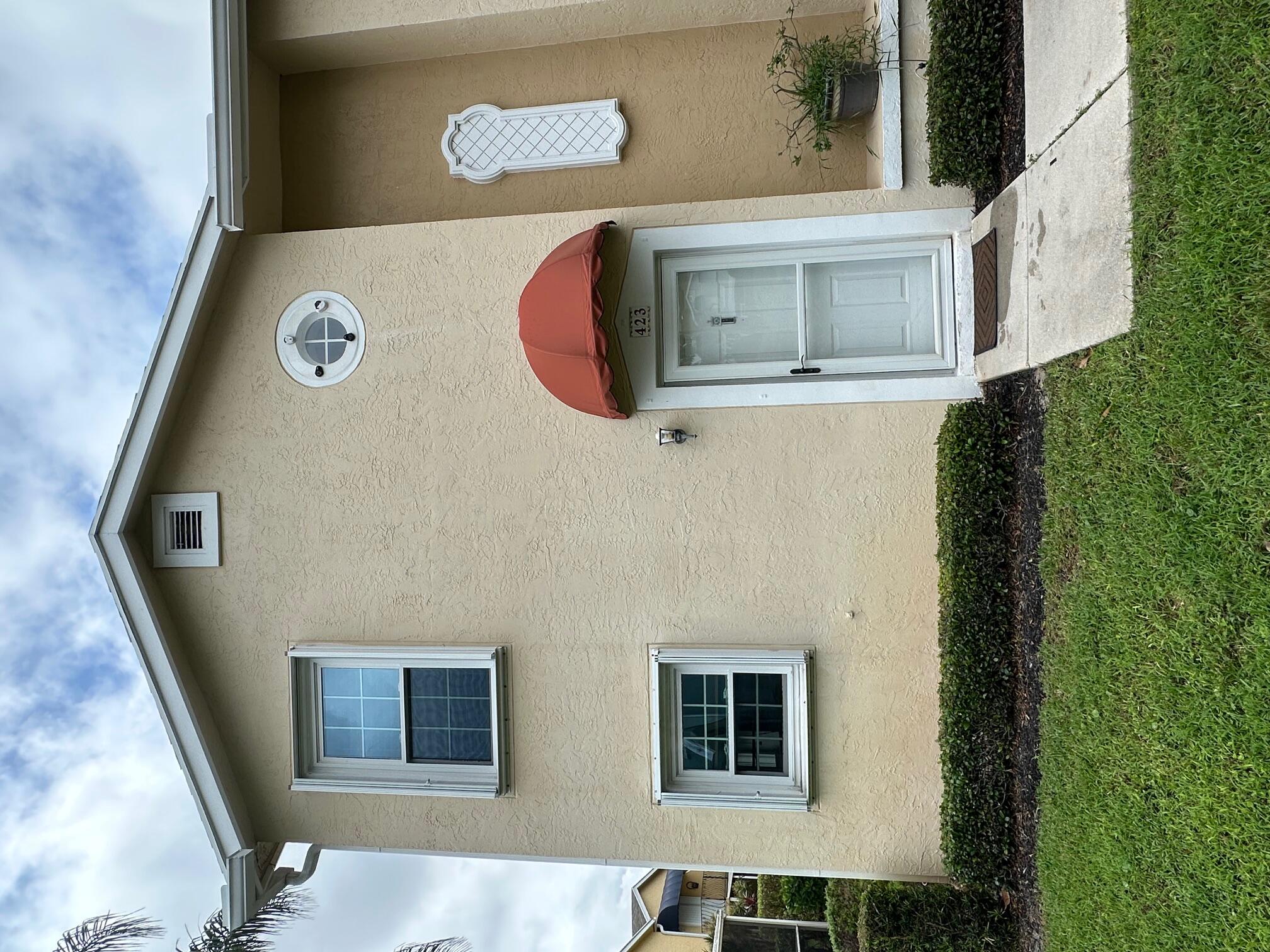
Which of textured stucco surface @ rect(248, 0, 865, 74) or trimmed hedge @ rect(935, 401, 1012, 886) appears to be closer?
trimmed hedge @ rect(935, 401, 1012, 886)

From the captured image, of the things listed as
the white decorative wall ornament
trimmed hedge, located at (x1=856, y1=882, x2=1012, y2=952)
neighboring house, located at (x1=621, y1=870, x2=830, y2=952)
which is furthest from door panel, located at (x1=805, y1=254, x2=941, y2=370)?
neighboring house, located at (x1=621, y1=870, x2=830, y2=952)

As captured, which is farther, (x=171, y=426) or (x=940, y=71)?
(x=171, y=426)

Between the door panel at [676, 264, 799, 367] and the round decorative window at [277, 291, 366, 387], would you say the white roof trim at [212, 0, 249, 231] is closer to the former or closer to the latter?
the round decorative window at [277, 291, 366, 387]

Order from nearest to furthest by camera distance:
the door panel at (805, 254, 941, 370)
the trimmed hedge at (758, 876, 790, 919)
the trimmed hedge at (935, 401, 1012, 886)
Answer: the trimmed hedge at (935, 401, 1012, 886) < the door panel at (805, 254, 941, 370) < the trimmed hedge at (758, 876, 790, 919)

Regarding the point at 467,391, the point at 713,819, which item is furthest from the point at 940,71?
the point at 713,819

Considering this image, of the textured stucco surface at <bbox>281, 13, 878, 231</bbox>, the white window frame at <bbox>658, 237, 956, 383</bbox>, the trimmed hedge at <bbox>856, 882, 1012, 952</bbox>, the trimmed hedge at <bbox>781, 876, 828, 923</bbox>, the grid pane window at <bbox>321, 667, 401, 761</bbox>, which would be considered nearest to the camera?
the trimmed hedge at <bbox>856, 882, 1012, 952</bbox>

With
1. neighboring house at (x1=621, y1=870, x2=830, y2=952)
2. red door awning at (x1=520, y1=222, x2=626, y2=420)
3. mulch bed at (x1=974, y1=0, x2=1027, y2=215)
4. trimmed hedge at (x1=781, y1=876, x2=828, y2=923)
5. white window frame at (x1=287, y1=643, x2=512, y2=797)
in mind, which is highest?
mulch bed at (x1=974, y1=0, x2=1027, y2=215)

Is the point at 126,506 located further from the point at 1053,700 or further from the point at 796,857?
the point at 1053,700

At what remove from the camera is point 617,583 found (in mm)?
8070

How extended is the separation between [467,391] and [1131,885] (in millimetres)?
7363

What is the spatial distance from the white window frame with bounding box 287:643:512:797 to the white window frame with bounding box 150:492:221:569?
4.94 ft

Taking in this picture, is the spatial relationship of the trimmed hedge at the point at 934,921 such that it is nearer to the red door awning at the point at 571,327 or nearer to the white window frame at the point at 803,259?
the white window frame at the point at 803,259

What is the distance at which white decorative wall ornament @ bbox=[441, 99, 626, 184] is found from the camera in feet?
29.1

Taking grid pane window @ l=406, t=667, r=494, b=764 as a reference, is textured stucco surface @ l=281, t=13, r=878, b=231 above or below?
above
